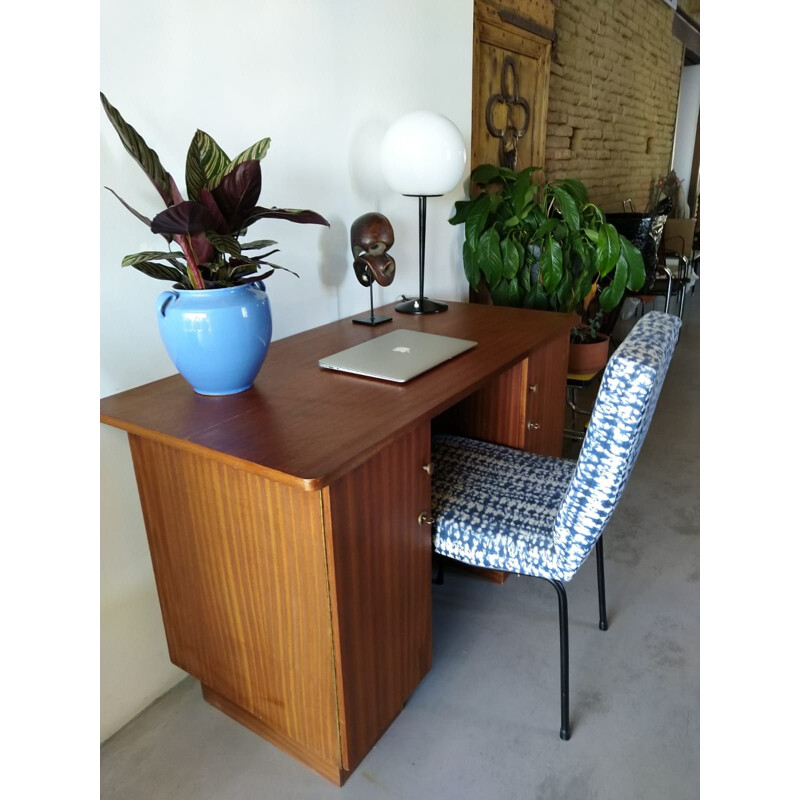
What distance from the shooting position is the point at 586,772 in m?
1.28

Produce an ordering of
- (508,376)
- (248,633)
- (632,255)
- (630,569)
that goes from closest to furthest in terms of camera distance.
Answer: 1. (248,633)
2. (508,376)
3. (630,569)
4. (632,255)

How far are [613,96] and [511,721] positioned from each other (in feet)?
14.6

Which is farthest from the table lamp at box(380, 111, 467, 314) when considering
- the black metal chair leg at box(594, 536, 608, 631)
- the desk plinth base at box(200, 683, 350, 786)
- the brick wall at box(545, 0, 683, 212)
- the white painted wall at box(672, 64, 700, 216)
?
the white painted wall at box(672, 64, 700, 216)

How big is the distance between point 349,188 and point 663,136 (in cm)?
551

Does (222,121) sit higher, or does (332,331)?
(222,121)

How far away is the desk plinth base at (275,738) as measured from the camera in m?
1.26

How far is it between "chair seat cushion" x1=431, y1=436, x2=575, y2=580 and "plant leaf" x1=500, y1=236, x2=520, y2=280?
31.5 inches

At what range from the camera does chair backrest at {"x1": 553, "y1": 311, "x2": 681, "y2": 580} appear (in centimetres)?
102

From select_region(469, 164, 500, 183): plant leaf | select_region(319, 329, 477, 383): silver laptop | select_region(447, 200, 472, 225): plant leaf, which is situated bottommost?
select_region(319, 329, 477, 383): silver laptop

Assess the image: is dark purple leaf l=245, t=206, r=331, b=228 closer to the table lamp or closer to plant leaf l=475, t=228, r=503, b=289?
the table lamp

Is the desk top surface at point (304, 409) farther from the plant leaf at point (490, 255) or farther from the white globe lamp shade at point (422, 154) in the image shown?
the plant leaf at point (490, 255)
